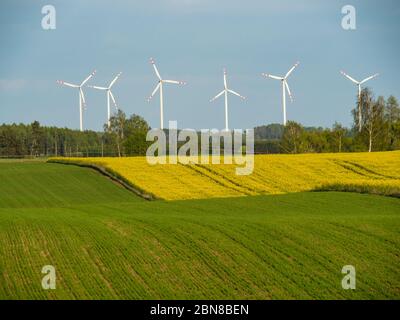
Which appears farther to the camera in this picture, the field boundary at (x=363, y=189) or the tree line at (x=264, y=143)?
the tree line at (x=264, y=143)

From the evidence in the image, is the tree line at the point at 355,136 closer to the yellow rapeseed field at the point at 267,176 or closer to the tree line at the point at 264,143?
the tree line at the point at 264,143

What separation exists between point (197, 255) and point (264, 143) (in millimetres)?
111789

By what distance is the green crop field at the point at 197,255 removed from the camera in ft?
64.6

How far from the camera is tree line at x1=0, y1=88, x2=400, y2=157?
101m

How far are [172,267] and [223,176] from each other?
31411 millimetres

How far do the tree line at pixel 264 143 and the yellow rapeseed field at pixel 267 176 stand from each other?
37.2 meters

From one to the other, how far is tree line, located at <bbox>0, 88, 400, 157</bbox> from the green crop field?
69927 mm

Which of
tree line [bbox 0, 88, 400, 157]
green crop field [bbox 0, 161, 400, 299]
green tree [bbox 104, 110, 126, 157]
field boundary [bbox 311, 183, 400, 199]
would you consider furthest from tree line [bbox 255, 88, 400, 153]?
green crop field [bbox 0, 161, 400, 299]

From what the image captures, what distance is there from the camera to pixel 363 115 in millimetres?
101062

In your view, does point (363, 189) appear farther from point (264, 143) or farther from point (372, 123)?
point (264, 143)

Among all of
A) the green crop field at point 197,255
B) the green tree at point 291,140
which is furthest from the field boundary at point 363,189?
the green tree at point 291,140

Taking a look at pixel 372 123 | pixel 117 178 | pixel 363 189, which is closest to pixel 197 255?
pixel 363 189

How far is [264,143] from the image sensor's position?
5271 inches
